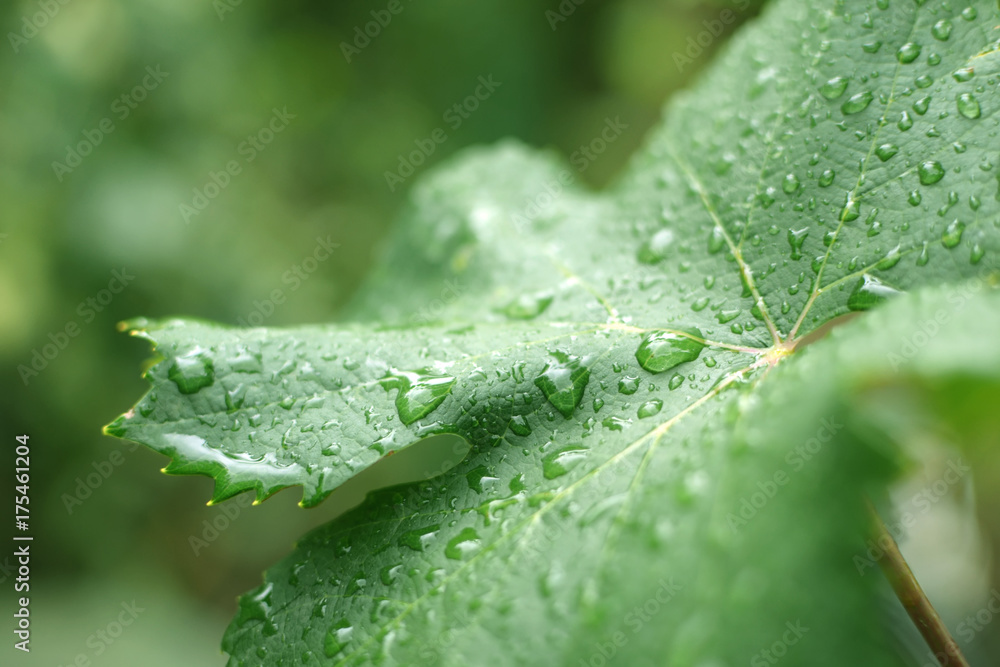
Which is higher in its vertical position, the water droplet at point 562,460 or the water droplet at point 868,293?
the water droplet at point 562,460

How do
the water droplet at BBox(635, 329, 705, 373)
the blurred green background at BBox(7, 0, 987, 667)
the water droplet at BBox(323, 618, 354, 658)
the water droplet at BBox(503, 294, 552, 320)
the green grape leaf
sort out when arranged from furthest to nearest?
the blurred green background at BBox(7, 0, 987, 667), the water droplet at BBox(503, 294, 552, 320), the water droplet at BBox(635, 329, 705, 373), the water droplet at BBox(323, 618, 354, 658), the green grape leaf

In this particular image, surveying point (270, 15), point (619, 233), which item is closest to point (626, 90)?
point (270, 15)

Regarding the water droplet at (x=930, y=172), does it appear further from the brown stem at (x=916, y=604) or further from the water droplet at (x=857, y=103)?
the brown stem at (x=916, y=604)

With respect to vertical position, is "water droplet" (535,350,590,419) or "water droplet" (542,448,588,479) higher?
"water droplet" (535,350,590,419)

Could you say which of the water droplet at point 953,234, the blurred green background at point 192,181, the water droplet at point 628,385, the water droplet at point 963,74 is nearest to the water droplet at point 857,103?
the water droplet at point 963,74

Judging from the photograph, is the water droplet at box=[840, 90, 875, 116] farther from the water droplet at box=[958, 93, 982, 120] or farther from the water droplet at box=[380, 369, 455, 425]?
the water droplet at box=[380, 369, 455, 425]

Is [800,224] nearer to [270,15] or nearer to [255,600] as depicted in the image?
[255,600]

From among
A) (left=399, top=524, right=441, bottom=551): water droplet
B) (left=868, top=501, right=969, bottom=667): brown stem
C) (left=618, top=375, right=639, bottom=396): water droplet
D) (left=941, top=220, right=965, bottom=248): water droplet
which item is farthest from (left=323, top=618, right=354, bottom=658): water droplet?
(left=941, top=220, right=965, bottom=248): water droplet
